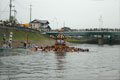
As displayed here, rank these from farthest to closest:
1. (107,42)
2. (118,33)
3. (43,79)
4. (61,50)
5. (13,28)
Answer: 1. (107,42)
2. (118,33)
3. (13,28)
4. (61,50)
5. (43,79)

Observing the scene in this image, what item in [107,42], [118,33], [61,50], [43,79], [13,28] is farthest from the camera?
[107,42]

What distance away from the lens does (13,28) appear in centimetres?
9575

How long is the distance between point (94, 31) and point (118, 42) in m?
32.4

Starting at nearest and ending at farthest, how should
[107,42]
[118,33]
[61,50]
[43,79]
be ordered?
[43,79]
[61,50]
[118,33]
[107,42]

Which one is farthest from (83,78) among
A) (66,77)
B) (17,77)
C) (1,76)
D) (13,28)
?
(13,28)

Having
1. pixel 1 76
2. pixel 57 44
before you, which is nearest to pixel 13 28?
pixel 57 44

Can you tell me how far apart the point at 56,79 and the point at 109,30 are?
11920cm

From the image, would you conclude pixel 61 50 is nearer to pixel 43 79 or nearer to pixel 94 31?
pixel 43 79

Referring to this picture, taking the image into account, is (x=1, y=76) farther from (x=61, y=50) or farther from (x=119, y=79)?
(x=61, y=50)

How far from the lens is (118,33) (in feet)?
427

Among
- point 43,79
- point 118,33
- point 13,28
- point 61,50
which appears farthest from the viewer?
point 118,33

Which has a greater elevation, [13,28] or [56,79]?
[13,28]

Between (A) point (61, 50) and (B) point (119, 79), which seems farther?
(A) point (61, 50)

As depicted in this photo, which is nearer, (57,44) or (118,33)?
(57,44)
